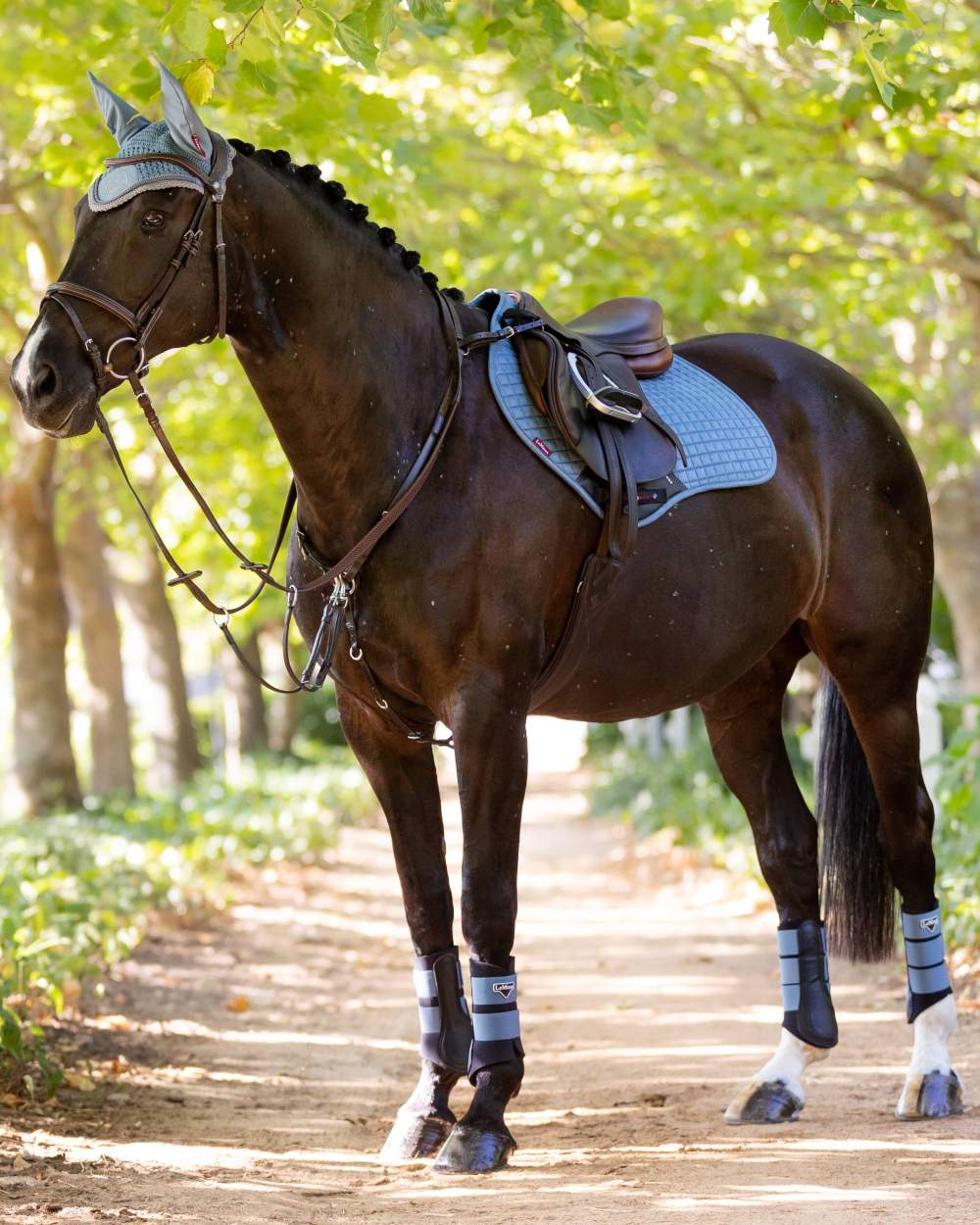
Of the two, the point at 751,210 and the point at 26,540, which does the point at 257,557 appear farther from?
the point at 751,210

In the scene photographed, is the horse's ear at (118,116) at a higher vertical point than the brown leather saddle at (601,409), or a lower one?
higher

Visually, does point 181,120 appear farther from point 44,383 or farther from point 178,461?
point 178,461

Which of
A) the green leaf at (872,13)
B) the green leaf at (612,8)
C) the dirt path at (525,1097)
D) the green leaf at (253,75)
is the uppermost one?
the green leaf at (612,8)

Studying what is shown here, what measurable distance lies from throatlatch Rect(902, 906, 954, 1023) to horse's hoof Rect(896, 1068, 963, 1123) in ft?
0.81

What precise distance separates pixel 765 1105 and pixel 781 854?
32.1 inches

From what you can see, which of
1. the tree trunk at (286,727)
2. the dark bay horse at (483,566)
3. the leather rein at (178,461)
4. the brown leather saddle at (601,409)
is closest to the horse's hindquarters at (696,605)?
the dark bay horse at (483,566)

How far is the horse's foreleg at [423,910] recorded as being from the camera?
4145mm

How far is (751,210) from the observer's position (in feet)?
29.9

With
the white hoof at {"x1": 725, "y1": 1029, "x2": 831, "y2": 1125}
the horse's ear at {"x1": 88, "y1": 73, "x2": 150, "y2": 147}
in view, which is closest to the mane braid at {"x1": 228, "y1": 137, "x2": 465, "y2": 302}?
the horse's ear at {"x1": 88, "y1": 73, "x2": 150, "y2": 147}

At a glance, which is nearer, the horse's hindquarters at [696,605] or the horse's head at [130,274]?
the horse's head at [130,274]

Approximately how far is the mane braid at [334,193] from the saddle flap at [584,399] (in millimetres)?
335

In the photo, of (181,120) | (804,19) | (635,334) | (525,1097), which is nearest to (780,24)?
(804,19)

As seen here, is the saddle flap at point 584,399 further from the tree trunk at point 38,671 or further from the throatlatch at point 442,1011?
the tree trunk at point 38,671

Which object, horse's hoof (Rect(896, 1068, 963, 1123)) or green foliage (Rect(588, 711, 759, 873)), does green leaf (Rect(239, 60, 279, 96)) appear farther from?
green foliage (Rect(588, 711, 759, 873))
